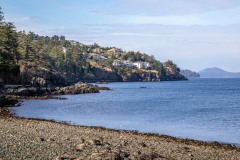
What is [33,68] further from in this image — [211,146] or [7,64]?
[211,146]

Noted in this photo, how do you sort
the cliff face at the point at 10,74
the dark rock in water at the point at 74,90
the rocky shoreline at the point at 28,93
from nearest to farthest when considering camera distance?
the rocky shoreline at the point at 28,93 → the cliff face at the point at 10,74 → the dark rock in water at the point at 74,90

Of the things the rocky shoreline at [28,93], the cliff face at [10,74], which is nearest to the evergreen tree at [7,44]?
the cliff face at [10,74]

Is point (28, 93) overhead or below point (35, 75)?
below

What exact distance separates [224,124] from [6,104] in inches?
1239

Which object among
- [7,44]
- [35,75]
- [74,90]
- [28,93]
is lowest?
[28,93]

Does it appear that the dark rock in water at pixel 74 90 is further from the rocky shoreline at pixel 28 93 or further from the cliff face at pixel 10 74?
the cliff face at pixel 10 74

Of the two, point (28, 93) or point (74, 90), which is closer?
point (28, 93)

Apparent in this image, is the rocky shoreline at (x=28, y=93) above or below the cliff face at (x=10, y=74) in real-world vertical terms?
below

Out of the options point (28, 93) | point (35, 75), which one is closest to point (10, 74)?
point (35, 75)

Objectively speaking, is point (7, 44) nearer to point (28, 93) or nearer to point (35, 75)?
point (35, 75)

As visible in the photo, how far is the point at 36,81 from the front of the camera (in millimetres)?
91062

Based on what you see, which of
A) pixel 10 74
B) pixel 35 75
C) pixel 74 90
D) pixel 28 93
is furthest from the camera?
pixel 74 90

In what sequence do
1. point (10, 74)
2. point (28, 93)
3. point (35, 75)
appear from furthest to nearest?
point (35, 75), point (10, 74), point (28, 93)

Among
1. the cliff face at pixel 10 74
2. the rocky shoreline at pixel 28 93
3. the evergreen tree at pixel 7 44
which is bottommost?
the rocky shoreline at pixel 28 93
